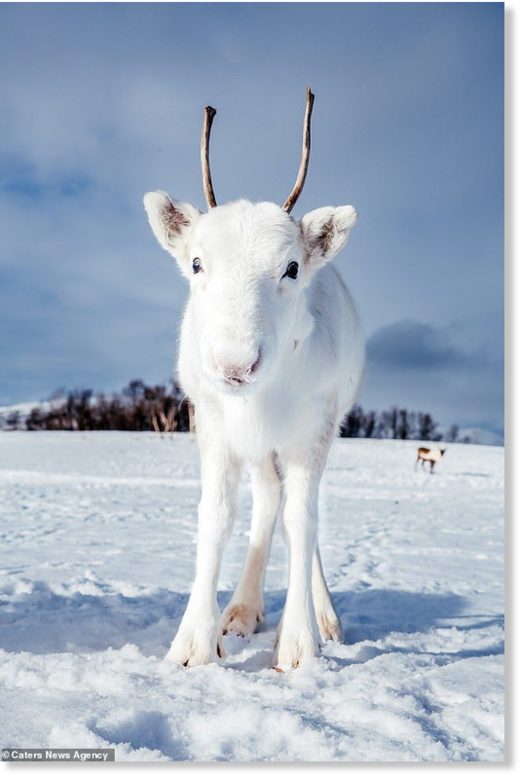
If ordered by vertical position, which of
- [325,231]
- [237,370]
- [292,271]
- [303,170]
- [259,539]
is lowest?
[259,539]

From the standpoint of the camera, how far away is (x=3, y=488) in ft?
38.5

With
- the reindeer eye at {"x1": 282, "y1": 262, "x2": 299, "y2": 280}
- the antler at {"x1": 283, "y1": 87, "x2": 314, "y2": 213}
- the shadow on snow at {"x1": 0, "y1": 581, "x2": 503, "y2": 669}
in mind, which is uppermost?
the antler at {"x1": 283, "y1": 87, "x2": 314, "y2": 213}

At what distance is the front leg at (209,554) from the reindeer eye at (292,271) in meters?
0.81

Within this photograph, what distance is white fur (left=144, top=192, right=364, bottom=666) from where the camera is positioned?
251 cm

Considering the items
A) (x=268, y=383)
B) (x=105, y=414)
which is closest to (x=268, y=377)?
(x=268, y=383)

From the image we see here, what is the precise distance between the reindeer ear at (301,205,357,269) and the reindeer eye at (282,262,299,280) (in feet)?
0.60

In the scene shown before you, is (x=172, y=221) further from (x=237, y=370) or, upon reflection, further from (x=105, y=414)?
(x=105, y=414)

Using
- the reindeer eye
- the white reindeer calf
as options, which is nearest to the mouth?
the reindeer eye

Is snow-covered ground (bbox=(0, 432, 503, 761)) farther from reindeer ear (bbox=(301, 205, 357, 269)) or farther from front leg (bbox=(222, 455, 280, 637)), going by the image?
reindeer ear (bbox=(301, 205, 357, 269))

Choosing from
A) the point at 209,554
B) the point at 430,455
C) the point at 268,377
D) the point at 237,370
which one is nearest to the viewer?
the point at 237,370

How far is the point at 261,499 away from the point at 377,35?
2.58 metres

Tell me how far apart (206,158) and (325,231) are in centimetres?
60

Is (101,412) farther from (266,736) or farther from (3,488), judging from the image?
(266,736)

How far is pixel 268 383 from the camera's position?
278 centimetres
